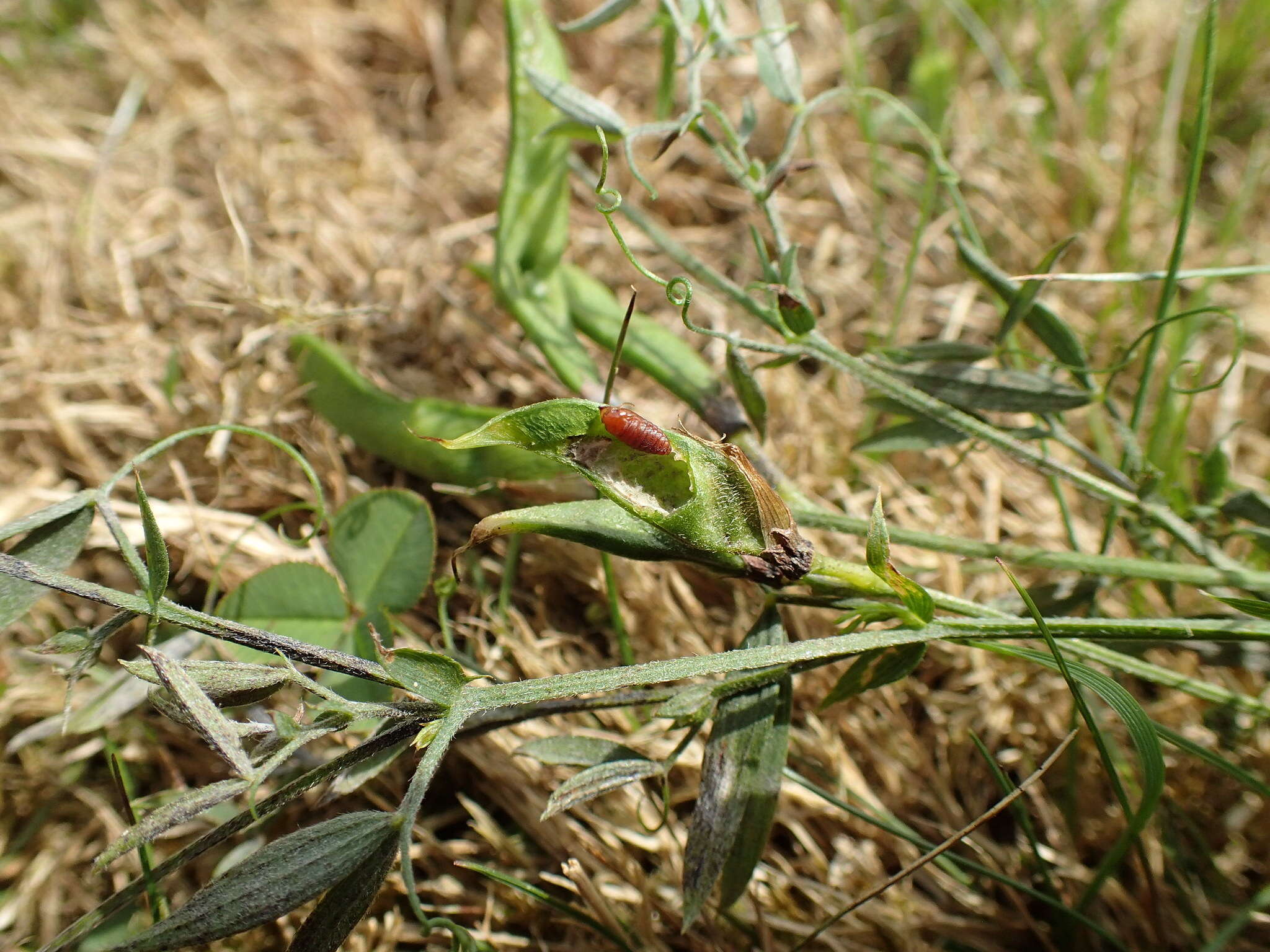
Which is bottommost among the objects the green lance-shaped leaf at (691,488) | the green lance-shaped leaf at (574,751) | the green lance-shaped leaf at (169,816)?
the green lance-shaped leaf at (574,751)

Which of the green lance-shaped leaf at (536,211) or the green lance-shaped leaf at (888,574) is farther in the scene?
the green lance-shaped leaf at (536,211)

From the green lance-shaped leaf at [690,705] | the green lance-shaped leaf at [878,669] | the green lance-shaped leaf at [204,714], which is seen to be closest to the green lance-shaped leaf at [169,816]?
the green lance-shaped leaf at [204,714]

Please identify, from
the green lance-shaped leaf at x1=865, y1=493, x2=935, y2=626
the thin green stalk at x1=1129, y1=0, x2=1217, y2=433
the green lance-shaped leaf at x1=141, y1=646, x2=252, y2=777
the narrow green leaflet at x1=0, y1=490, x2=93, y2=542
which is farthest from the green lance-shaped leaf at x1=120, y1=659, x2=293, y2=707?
the thin green stalk at x1=1129, y1=0, x2=1217, y2=433

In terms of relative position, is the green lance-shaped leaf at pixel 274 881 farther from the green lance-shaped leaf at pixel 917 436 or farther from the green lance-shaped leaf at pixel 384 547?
the green lance-shaped leaf at pixel 917 436

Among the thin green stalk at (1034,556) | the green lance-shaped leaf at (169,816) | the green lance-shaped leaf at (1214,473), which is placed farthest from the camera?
the green lance-shaped leaf at (1214,473)

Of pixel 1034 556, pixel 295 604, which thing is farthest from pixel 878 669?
pixel 295 604

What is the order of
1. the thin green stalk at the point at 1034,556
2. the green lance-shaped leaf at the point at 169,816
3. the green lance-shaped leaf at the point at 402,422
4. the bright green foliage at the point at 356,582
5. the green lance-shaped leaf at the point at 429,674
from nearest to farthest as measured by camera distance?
the green lance-shaped leaf at the point at 169,816
the green lance-shaped leaf at the point at 429,674
the thin green stalk at the point at 1034,556
the bright green foliage at the point at 356,582
the green lance-shaped leaf at the point at 402,422

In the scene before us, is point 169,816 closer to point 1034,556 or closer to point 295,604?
point 295,604
